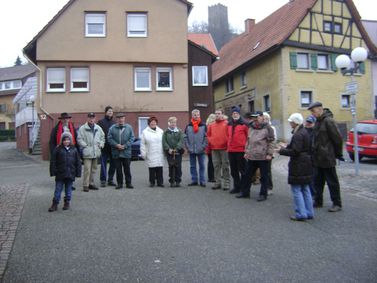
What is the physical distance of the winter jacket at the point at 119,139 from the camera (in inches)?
399

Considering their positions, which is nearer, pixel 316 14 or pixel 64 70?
pixel 64 70

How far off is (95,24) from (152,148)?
15641mm

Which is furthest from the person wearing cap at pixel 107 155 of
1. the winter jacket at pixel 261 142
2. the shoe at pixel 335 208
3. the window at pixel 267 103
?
the window at pixel 267 103

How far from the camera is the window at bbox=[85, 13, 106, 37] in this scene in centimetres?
2364

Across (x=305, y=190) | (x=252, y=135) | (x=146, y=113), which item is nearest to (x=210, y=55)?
(x=146, y=113)

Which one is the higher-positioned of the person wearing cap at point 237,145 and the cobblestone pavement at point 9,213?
the person wearing cap at point 237,145

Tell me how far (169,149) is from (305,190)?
4.06m

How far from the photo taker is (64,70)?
2350 centimetres

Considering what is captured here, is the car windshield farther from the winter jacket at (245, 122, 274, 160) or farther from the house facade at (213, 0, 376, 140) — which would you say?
the house facade at (213, 0, 376, 140)

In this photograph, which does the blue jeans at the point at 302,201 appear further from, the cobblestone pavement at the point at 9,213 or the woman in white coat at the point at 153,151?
the cobblestone pavement at the point at 9,213

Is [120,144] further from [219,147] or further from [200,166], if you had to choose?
[219,147]

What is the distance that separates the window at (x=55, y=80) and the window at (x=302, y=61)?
15.2 metres

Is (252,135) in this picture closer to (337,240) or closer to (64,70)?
(337,240)

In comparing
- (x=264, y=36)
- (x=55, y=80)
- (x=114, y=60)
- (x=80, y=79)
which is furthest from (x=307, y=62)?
(x=55, y=80)
